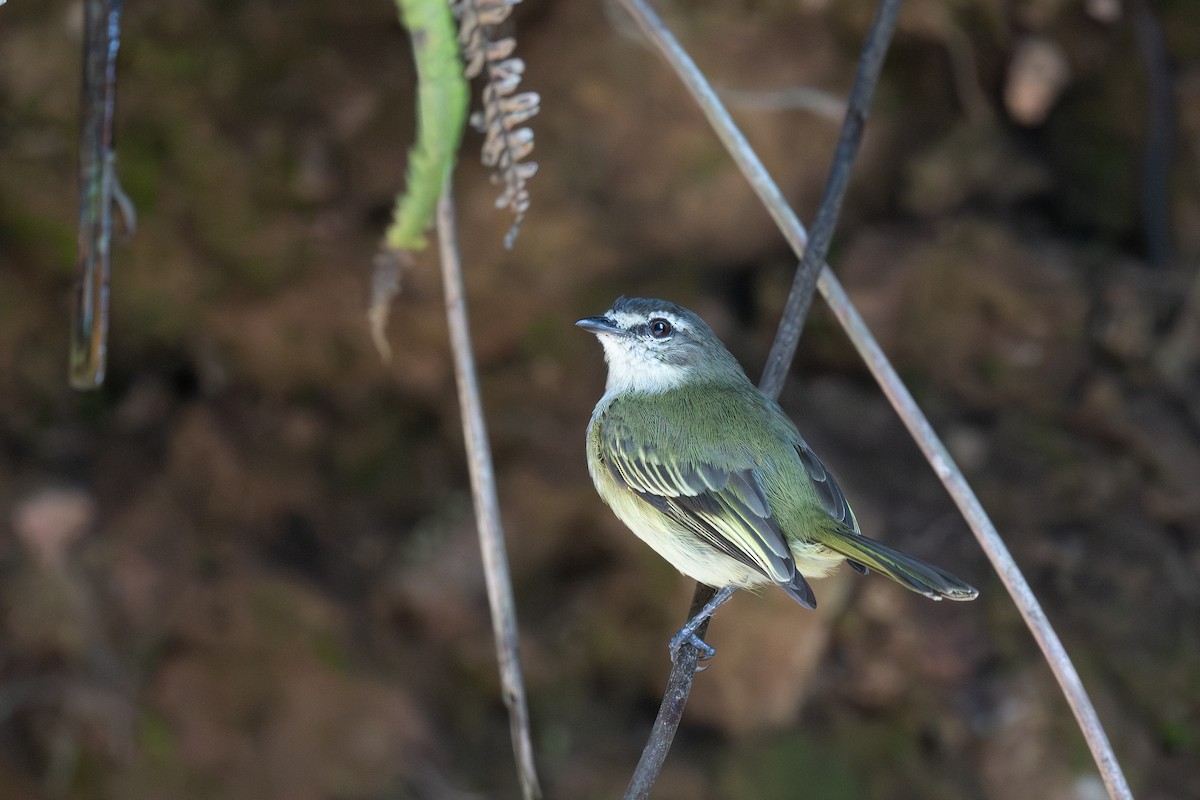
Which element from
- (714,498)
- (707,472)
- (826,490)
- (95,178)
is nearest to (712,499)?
(714,498)

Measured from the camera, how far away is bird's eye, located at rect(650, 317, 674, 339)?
3.62 meters

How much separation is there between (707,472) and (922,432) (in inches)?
28.0

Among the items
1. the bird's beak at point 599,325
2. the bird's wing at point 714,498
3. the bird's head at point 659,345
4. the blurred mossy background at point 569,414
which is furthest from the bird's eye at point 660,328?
the blurred mossy background at point 569,414

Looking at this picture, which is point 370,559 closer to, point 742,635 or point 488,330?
point 488,330

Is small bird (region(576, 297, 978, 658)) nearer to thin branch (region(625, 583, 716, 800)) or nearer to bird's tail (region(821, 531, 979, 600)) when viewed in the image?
bird's tail (region(821, 531, 979, 600))

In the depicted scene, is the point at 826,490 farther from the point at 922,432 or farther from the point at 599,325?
the point at 599,325

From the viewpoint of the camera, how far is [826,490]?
3.27m

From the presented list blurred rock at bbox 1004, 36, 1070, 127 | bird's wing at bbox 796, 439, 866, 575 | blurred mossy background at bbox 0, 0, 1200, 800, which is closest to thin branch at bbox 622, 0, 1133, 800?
bird's wing at bbox 796, 439, 866, 575

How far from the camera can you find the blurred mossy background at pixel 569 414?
160 inches

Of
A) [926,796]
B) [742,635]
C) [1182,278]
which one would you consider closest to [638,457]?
[742,635]

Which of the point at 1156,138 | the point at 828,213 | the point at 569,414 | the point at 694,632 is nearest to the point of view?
the point at 828,213

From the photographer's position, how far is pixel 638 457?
11.0 feet

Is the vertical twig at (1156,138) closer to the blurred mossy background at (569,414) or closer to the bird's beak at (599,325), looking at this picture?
the blurred mossy background at (569,414)

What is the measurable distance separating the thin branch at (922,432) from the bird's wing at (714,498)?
0.48 metres
